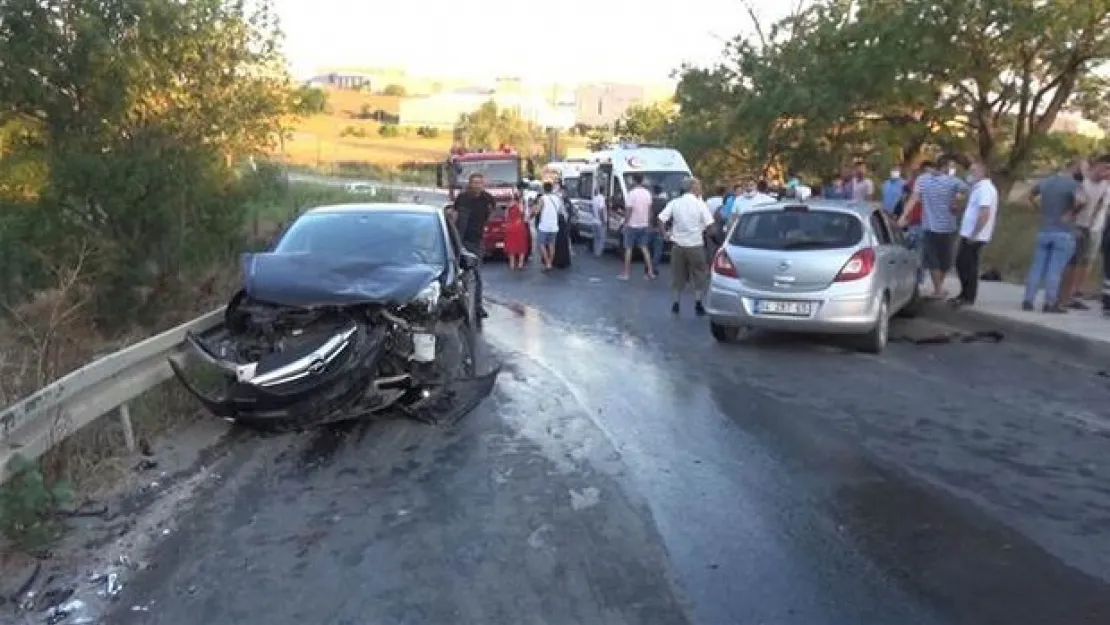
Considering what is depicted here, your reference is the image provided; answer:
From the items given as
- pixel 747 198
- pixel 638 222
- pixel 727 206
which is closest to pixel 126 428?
pixel 747 198

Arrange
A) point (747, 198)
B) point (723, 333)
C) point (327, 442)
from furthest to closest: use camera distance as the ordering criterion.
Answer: point (747, 198) → point (723, 333) → point (327, 442)

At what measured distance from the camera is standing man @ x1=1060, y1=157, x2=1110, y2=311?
13.2 m

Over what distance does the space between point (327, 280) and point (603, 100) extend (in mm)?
92111

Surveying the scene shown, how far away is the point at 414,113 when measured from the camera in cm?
13562

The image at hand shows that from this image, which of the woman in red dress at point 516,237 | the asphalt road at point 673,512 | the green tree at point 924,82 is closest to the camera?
the asphalt road at point 673,512

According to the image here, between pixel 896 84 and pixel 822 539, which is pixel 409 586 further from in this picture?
pixel 896 84

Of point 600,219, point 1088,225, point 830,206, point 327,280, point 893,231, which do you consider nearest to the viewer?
point 327,280

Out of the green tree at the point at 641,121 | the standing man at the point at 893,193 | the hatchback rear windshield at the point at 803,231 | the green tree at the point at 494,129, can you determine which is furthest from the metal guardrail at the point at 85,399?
the green tree at the point at 494,129

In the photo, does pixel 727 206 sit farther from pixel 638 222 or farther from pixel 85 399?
pixel 85 399

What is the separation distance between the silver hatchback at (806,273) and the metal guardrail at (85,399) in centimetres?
561

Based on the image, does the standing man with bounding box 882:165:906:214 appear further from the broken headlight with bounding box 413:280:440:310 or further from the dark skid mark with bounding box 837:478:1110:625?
the dark skid mark with bounding box 837:478:1110:625

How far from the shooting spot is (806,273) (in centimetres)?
1126

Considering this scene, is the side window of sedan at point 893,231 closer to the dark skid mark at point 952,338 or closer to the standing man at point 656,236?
the dark skid mark at point 952,338

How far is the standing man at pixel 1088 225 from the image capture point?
13.2 meters
